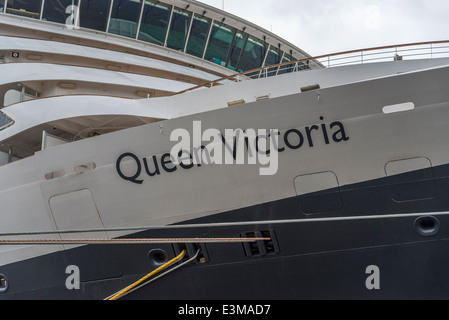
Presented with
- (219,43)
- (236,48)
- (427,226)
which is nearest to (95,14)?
(219,43)

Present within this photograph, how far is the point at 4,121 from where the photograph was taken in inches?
399

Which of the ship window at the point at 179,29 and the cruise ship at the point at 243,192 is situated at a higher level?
the ship window at the point at 179,29

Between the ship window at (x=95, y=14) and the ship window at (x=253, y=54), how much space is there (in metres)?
4.33

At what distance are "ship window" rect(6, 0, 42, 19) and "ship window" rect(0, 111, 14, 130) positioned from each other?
4704 mm

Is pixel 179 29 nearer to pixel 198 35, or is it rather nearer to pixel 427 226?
pixel 198 35

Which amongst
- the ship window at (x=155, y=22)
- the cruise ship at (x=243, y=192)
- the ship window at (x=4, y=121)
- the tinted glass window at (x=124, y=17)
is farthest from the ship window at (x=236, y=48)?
the ship window at (x=4, y=121)

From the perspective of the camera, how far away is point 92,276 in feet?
27.4

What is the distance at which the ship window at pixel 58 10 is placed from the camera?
1351 centimetres

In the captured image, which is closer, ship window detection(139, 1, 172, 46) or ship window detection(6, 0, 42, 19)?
ship window detection(6, 0, 42, 19)

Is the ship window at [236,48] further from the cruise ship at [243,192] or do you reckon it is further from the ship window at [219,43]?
the cruise ship at [243,192]

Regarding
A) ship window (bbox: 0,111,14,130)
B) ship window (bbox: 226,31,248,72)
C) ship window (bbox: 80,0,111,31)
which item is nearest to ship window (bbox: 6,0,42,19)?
ship window (bbox: 80,0,111,31)

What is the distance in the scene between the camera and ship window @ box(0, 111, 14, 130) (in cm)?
982

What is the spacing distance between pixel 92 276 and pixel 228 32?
9.14 metres

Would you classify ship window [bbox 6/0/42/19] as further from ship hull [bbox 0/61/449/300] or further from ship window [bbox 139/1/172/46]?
ship hull [bbox 0/61/449/300]
